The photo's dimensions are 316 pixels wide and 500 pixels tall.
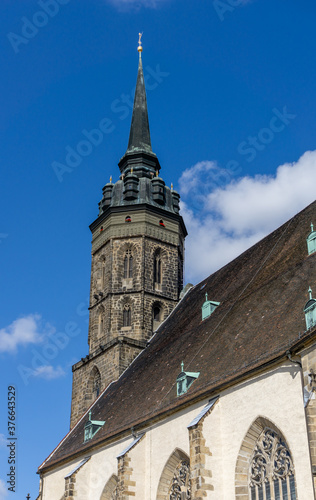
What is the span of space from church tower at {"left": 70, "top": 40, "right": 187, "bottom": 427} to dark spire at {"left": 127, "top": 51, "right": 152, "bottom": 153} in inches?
21.4

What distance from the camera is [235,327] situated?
1909 cm

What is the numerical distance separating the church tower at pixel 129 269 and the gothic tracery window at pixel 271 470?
41.8 ft

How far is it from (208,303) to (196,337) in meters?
1.57

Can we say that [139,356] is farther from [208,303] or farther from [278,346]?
[278,346]

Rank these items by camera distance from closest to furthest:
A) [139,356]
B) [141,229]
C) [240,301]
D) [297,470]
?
[297,470] < [240,301] < [139,356] < [141,229]

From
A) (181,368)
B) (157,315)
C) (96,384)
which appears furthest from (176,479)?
(157,315)

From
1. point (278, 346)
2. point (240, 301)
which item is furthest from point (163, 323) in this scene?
point (278, 346)

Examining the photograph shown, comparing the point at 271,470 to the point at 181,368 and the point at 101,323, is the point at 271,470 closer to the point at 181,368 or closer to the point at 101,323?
the point at 181,368

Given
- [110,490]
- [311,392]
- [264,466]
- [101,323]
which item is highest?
[101,323]

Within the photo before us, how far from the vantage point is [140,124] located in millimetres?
36312

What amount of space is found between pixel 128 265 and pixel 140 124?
907cm

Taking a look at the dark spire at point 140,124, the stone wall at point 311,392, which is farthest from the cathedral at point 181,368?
the dark spire at point 140,124

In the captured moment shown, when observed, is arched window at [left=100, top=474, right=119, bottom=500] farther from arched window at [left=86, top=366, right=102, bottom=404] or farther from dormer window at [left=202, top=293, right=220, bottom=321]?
arched window at [left=86, top=366, right=102, bottom=404]

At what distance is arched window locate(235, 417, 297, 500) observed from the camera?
555 inches
